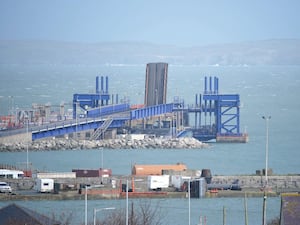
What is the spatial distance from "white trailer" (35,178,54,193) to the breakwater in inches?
351

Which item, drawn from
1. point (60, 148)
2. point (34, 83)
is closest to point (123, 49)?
point (34, 83)

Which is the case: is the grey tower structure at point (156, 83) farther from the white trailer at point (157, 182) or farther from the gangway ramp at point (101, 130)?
the white trailer at point (157, 182)

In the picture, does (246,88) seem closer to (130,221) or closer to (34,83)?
(34,83)

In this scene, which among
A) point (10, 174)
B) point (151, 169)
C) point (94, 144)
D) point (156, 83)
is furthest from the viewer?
point (156, 83)

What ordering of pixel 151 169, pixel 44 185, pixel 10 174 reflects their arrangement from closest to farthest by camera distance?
pixel 44 185 < pixel 10 174 < pixel 151 169

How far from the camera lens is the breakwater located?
109ft

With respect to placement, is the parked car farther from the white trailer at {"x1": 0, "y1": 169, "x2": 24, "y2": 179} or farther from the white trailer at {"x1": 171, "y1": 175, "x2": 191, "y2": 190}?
the white trailer at {"x1": 171, "y1": 175, "x2": 191, "y2": 190}

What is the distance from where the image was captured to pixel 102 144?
Answer: 112 ft

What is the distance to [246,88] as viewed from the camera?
66750 mm

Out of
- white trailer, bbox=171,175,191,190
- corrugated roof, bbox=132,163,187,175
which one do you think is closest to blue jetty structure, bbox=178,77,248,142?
corrugated roof, bbox=132,163,187,175

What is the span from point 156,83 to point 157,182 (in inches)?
657

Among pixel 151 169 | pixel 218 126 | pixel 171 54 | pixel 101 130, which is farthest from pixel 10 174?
pixel 171 54

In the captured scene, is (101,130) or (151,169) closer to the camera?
(151,169)

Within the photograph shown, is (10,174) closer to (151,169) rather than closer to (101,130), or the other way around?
(151,169)
